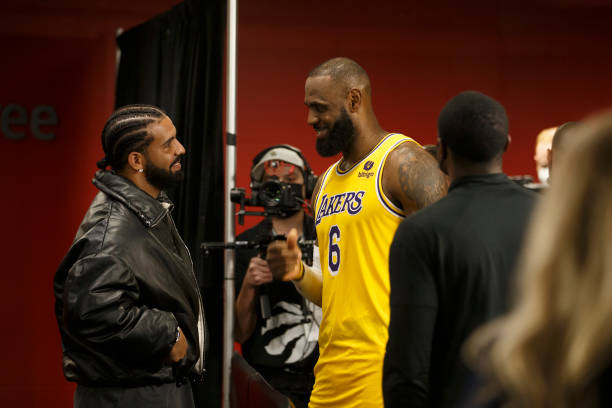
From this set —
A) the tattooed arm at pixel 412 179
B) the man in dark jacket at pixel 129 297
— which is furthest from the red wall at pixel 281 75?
the tattooed arm at pixel 412 179

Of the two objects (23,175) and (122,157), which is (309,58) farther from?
(122,157)

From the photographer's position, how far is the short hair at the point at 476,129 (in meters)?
1.40

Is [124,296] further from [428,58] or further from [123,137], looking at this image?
[428,58]

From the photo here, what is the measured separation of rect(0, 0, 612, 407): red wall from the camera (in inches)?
163

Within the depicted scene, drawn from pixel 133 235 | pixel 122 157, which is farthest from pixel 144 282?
pixel 122 157

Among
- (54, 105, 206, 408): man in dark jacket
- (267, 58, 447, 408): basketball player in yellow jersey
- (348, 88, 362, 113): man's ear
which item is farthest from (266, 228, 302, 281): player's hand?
(348, 88, 362, 113): man's ear

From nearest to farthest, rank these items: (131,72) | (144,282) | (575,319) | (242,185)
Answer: (575,319)
(144,282)
(131,72)
(242,185)

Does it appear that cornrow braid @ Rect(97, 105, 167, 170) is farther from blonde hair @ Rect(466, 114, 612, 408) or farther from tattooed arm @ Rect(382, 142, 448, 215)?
blonde hair @ Rect(466, 114, 612, 408)

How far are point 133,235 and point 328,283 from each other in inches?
24.6

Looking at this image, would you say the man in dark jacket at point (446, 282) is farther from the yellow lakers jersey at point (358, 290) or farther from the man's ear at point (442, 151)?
the yellow lakers jersey at point (358, 290)

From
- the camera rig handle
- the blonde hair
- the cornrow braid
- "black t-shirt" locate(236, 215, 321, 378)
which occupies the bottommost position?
"black t-shirt" locate(236, 215, 321, 378)

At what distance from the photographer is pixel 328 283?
220 centimetres

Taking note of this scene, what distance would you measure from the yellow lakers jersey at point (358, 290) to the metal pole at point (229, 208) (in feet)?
2.03

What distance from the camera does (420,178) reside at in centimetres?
198
